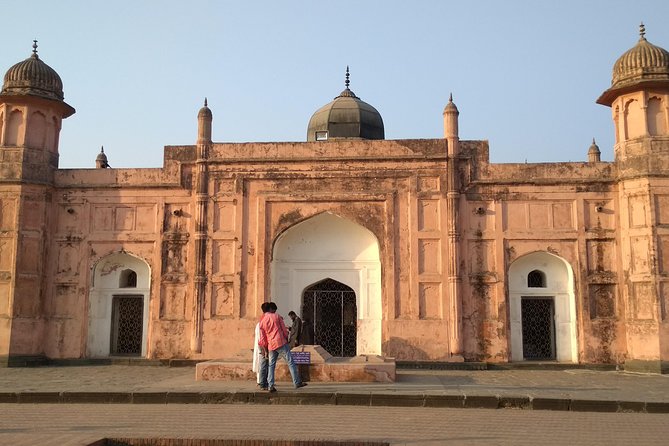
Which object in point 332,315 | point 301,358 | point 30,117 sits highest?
point 30,117

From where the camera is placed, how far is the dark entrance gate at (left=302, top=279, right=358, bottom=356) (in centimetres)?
1677

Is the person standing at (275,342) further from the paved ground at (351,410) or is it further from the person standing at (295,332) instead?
the person standing at (295,332)

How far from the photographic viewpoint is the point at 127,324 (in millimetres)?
17156

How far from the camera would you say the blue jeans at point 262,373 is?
10.2m

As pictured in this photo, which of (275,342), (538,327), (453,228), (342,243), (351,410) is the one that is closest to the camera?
(351,410)

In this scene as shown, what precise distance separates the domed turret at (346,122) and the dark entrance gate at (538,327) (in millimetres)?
7785

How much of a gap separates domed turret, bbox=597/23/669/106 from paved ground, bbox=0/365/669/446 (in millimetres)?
7054

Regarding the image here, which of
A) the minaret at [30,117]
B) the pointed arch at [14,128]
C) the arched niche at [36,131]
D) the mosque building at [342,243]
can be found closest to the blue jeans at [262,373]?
the mosque building at [342,243]

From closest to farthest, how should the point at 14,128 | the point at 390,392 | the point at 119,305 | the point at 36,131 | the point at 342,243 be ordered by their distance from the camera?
the point at 390,392 → the point at 14,128 → the point at 36,131 → the point at 342,243 → the point at 119,305

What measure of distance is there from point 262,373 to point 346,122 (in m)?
12.1

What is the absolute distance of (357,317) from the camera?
54.1 feet

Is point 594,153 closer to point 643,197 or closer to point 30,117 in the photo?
point 643,197

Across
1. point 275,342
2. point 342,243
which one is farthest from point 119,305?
point 275,342

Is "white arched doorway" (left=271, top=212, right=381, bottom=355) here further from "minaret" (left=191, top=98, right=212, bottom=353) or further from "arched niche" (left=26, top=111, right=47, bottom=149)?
"arched niche" (left=26, top=111, right=47, bottom=149)
